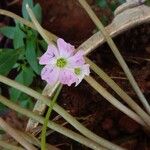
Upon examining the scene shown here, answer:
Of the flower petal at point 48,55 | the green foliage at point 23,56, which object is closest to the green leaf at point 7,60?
the green foliage at point 23,56

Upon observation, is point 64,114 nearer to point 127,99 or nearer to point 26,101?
point 127,99

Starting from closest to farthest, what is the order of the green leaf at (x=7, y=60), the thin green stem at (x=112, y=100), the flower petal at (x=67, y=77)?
the flower petal at (x=67, y=77)
the thin green stem at (x=112, y=100)
the green leaf at (x=7, y=60)

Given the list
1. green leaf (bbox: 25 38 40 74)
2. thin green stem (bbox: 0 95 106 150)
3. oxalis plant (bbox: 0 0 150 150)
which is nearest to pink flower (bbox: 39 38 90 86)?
oxalis plant (bbox: 0 0 150 150)

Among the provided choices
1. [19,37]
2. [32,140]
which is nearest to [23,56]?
[19,37]

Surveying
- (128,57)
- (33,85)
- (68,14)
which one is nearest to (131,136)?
(128,57)

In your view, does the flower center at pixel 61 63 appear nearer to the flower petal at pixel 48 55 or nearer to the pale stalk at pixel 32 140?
the flower petal at pixel 48 55

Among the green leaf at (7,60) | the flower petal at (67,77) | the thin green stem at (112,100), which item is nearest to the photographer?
the flower petal at (67,77)

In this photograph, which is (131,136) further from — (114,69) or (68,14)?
(68,14)
